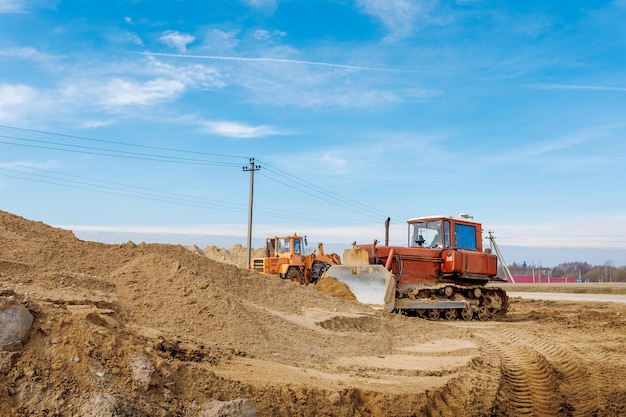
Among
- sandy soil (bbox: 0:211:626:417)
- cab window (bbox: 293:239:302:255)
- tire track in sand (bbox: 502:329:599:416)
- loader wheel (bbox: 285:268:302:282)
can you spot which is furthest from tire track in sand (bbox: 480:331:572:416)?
cab window (bbox: 293:239:302:255)

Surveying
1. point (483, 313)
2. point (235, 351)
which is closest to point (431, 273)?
point (483, 313)

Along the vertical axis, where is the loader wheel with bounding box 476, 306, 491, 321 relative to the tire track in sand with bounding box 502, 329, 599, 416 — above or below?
above

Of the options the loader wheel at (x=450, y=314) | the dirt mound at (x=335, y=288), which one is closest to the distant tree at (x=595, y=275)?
the loader wheel at (x=450, y=314)

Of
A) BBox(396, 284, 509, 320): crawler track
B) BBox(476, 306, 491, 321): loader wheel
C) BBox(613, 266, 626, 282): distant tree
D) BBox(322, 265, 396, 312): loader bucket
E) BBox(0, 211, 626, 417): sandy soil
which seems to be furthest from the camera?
BBox(613, 266, 626, 282): distant tree

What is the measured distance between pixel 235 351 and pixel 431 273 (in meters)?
11.4

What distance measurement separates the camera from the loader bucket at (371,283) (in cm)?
1680

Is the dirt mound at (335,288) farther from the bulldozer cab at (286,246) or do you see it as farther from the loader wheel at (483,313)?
the bulldozer cab at (286,246)

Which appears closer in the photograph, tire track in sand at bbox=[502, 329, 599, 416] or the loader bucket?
tire track in sand at bbox=[502, 329, 599, 416]

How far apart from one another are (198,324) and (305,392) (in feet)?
10.6

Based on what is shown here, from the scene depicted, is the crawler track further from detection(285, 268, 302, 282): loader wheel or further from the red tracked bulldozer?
detection(285, 268, 302, 282): loader wheel

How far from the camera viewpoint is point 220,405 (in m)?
5.93

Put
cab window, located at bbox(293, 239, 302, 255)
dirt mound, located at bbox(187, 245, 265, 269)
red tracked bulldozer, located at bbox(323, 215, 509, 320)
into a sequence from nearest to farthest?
1. red tracked bulldozer, located at bbox(323, 215, 509, 320)
2. cab window, located at bbox(293, 239, 302, 255)
3. dirt mound, located at bbox(187, 245, 265, 269)

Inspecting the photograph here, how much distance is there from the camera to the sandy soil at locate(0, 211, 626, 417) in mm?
5773

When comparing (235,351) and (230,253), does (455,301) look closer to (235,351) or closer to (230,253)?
(235,351)
